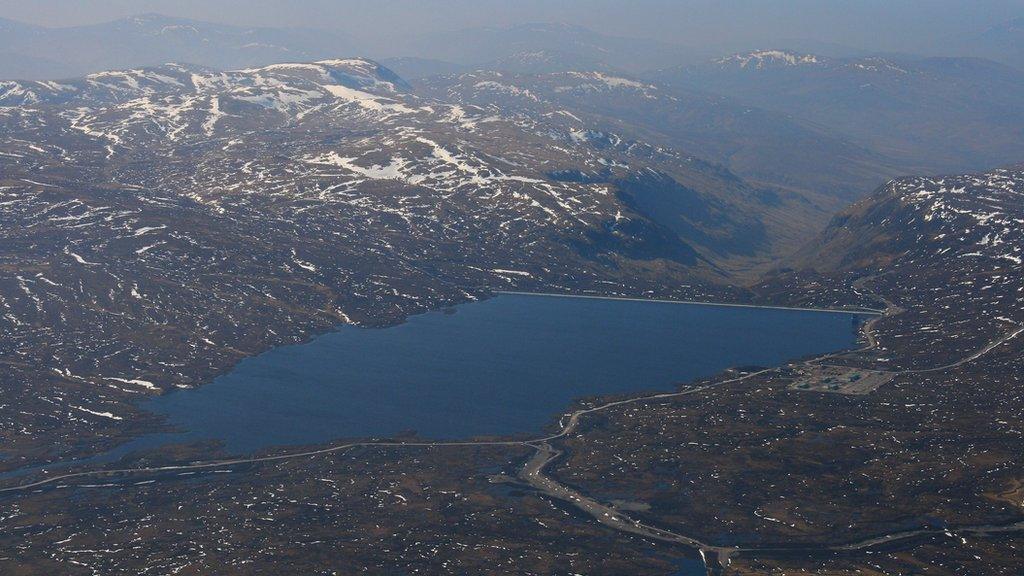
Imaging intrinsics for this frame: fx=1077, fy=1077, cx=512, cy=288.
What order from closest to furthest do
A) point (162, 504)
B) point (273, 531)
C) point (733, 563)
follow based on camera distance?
point (733, 563)
point (273, 531)
point (162, 504)

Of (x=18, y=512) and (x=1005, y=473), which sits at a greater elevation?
(x=1005, y=473)

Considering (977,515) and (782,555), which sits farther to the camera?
(977,515)

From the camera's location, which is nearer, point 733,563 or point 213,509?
point 733,563

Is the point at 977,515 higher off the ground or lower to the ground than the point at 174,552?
higher

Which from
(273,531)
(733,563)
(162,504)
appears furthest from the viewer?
(162,504)

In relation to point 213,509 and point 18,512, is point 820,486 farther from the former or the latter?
point 18,512

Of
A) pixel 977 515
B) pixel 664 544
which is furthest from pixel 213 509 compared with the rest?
pixel 977 515

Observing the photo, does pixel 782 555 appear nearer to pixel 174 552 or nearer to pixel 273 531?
pixel 273 531

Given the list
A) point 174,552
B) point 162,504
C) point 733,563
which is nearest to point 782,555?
point 733,563
